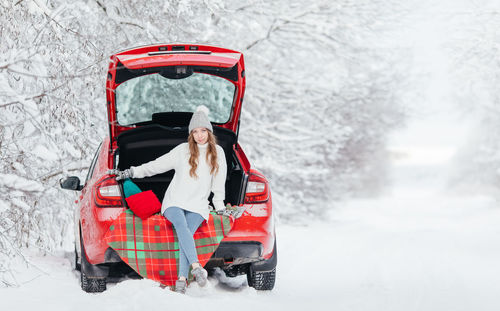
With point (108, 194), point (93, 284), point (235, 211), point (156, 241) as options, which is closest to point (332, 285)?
point (235, 211)

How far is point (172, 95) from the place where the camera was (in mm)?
11266

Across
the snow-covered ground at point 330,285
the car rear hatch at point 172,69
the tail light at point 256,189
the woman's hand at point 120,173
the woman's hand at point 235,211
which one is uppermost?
the car rear hatch at point 172,69

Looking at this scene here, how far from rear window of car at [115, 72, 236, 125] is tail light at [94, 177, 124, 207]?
17.2 feet

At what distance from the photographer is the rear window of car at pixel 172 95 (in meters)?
10.8

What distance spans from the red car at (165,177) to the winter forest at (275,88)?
0.37 m

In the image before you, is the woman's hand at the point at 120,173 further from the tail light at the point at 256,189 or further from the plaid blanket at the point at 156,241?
the tail light at the point at 256,189

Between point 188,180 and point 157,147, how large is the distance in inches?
39.4

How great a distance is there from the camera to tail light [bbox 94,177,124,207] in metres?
5.25

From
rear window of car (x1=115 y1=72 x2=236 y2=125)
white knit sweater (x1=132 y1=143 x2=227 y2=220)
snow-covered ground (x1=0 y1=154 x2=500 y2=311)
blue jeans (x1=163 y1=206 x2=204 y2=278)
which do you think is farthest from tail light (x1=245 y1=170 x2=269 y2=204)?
rear window of car (x1=115 y1=72 x2=236 y2=125)

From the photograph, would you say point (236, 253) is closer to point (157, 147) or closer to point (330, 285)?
point (157, 147)

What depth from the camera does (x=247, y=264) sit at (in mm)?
5852

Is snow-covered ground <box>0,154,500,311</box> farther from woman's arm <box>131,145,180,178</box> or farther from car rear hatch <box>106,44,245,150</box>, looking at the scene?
car rear hatch <box>106,44,245,150</box>

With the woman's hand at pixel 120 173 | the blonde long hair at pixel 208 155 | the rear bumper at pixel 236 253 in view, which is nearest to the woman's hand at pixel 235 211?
the rear bumper at pixel 236 253

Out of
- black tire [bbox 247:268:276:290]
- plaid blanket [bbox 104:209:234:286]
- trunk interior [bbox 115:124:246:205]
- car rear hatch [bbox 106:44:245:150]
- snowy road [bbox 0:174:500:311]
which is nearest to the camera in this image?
snowy road [bbox 0:174:500:311]
